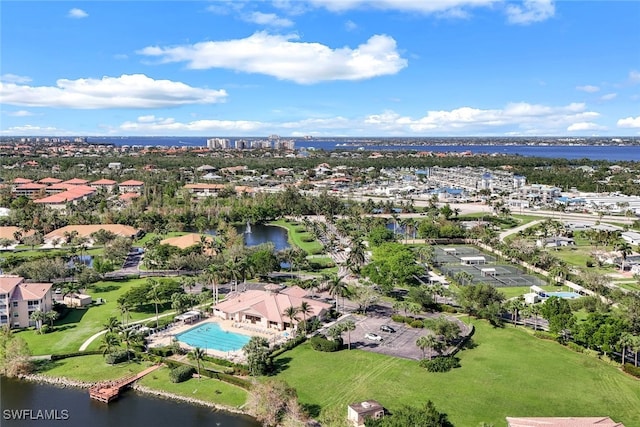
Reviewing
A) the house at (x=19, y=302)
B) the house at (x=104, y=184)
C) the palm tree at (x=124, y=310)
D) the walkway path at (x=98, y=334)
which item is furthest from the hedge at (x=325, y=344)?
the house at (x=104, y=184)

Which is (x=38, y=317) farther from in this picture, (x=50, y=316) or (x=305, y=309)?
(x=305, y=309)

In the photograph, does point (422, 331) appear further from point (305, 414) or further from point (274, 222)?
point (274, 222)

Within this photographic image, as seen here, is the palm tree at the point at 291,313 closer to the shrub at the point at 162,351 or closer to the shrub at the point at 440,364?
the shrub at the point at 162,351

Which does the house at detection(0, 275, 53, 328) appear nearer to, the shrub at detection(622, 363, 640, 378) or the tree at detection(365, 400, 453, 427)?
the tree at detection(365, 400, 453, 427)

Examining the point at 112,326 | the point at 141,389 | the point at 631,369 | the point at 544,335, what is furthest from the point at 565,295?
the point at 112,326

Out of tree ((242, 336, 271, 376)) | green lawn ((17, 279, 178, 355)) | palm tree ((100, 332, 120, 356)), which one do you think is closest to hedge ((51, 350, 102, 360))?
palm tree ((100, 332, 120, 356))

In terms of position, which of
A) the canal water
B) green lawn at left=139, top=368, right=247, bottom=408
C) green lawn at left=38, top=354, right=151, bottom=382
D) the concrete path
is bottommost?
the canal water

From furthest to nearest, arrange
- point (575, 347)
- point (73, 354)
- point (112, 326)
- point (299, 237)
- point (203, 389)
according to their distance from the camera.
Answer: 1. point (299, 237)
2. point (112, 326)
3. point (575, 347)
4. point (73, 354)
5. point (203, 389)
